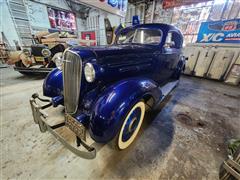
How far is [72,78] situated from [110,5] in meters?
3.82

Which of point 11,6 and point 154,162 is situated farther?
point 11,6

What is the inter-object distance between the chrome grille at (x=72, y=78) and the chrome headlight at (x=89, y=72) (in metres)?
0.08

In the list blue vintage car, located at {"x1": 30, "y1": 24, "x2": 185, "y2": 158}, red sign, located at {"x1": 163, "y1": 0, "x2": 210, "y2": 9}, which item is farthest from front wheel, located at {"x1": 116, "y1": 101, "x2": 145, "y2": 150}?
red sign, located at {"x1": 163, "y1": 0, "x2": 210, "y2": 9}

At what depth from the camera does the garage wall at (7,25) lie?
5.85m

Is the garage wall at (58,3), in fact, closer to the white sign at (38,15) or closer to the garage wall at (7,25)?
the white sign at (38,15)

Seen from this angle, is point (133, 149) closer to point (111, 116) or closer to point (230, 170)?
point (111, 116)

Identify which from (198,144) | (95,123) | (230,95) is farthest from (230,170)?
(230,95)

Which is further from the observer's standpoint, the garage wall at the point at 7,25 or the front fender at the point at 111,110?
the garage wall at the point at 7,25

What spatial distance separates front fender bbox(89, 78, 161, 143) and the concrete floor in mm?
245

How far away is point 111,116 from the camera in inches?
39.2

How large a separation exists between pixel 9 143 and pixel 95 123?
4.40 feet

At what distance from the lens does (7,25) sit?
6.14m

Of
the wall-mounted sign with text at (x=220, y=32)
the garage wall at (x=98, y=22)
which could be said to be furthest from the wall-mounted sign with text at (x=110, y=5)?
the garage wall at (x=98, y=22)

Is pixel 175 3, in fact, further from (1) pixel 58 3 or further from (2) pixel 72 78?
(1) pixel 58 3
